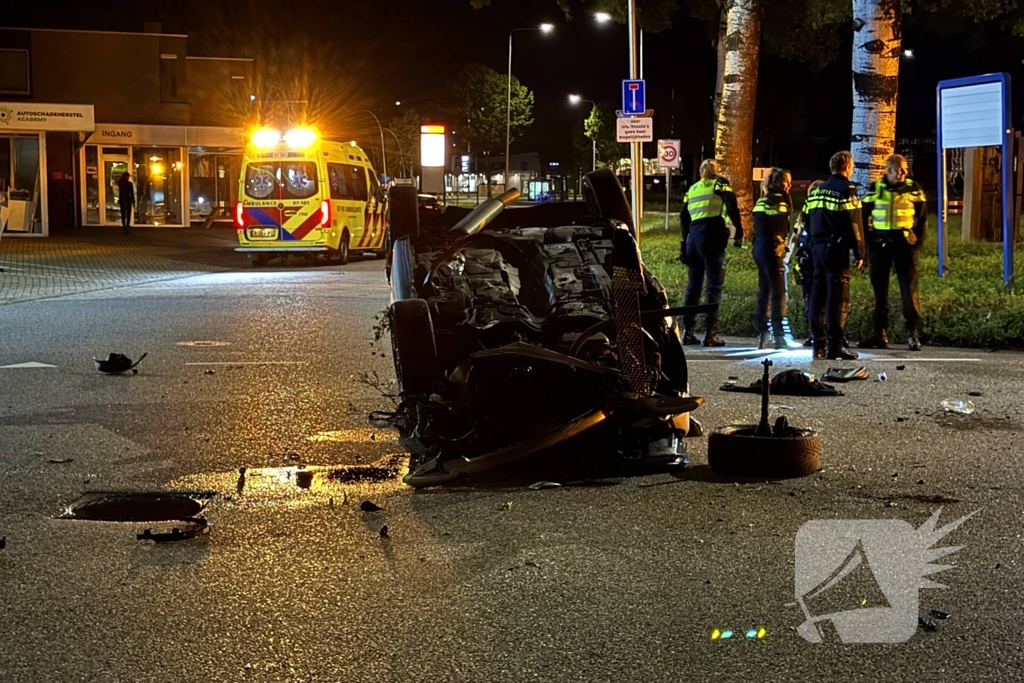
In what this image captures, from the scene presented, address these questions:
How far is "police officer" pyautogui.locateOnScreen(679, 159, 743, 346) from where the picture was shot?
12805 mm

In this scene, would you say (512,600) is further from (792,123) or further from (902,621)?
(792,123)

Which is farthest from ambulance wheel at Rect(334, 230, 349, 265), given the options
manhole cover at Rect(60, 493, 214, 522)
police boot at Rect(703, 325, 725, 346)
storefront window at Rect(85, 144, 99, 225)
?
manhole cover at Rect(60, 493, 214, 522)

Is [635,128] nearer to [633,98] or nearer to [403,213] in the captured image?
[633,98]

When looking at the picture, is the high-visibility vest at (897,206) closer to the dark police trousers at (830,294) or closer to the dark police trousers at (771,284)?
the dark police trousers at (830,294)

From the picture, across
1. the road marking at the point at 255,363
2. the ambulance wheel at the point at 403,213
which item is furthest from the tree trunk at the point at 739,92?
the ambulance wheel at the point at 403,213

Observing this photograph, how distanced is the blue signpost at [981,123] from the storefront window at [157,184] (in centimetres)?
3134

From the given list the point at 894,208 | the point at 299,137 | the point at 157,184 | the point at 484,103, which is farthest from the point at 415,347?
the point at 484,103

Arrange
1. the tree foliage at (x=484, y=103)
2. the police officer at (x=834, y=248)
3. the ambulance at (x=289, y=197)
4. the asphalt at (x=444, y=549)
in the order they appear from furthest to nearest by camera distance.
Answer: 1. the tree foliage at (x=484, y=103)
2. the ambulance at (x=289, y=197)
3. the police officer at (x=834, y=248)
4. the asphalt at (x=444, y=549)

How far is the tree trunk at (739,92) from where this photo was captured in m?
23.1

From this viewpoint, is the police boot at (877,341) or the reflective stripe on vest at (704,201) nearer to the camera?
the police boot at (877,341)

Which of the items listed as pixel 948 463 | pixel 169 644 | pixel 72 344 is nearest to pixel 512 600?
pixel 169 644

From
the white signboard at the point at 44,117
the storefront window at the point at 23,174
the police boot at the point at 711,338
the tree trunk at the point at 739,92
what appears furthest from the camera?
the storefront window at the point at 23,174

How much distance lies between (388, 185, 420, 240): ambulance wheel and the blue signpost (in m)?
9.19

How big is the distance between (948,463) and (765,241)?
5.37 m
